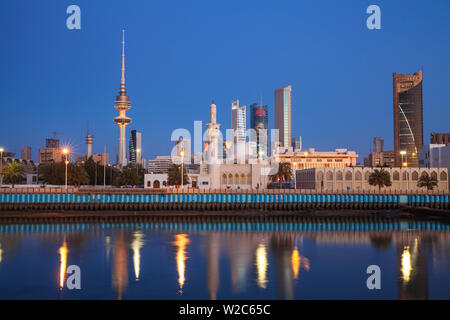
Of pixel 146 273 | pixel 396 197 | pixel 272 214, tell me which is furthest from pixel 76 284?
pixel 396 197

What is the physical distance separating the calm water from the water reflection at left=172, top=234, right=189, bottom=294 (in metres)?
0.08

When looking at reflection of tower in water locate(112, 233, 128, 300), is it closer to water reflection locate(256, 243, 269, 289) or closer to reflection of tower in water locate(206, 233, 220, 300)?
reflection of tower in water locate(206, 233, 220, 300)

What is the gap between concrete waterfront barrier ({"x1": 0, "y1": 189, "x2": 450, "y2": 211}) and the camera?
7418 centimetres

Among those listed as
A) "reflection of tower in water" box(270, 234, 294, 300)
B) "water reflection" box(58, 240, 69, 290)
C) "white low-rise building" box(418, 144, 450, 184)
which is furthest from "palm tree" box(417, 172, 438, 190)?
"water reflection" box(58, 240, 69, 290)

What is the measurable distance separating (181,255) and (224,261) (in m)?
4.56

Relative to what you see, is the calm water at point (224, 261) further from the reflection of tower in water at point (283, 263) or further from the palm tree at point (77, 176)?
the palm tree at point (77, 176)

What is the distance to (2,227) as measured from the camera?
57344 millimetres

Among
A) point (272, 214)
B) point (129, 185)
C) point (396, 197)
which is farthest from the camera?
point (129, 185)

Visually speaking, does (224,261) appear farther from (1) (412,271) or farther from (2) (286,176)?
(2) (286,176)
